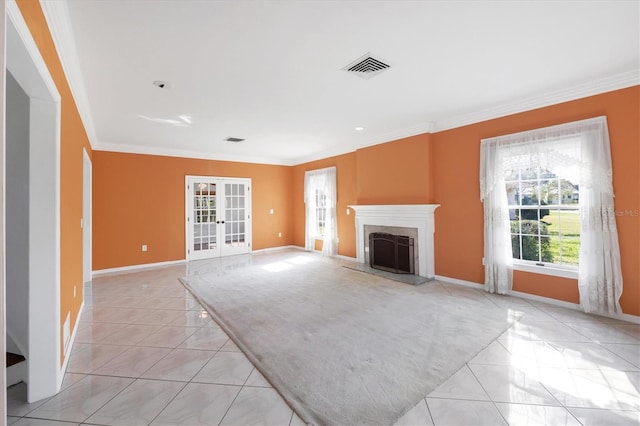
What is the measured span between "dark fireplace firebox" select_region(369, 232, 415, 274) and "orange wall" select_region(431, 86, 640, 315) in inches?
19.3

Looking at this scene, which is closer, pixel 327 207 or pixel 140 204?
pixel 140 204

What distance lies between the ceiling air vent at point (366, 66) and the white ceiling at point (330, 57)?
75mm

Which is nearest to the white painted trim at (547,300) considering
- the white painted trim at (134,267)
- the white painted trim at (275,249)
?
the white painted trim at (275,249)

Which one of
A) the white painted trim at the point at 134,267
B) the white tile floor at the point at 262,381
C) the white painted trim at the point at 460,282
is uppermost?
the white painted trim at the point at 134,267

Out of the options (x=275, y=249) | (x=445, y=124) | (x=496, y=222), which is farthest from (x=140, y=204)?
(x=496, y=222)

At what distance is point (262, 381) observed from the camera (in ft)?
6.95

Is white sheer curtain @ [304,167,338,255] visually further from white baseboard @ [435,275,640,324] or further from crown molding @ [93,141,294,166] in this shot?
white baseboard @ [435,275,640,324]

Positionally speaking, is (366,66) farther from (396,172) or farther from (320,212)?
(320,212)

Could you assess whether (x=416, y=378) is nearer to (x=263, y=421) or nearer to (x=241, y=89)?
(x=263, y=421)

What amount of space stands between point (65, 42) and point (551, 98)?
5.14m

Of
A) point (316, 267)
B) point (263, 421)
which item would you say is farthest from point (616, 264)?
point (316, 267)

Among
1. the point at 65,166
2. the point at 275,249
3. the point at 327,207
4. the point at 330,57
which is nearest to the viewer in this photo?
A: the point at 65,166

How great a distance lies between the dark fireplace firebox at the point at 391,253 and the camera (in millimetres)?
5082

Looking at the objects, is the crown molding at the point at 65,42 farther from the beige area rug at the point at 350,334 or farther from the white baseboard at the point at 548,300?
the white baseboard at the point at 548,300
